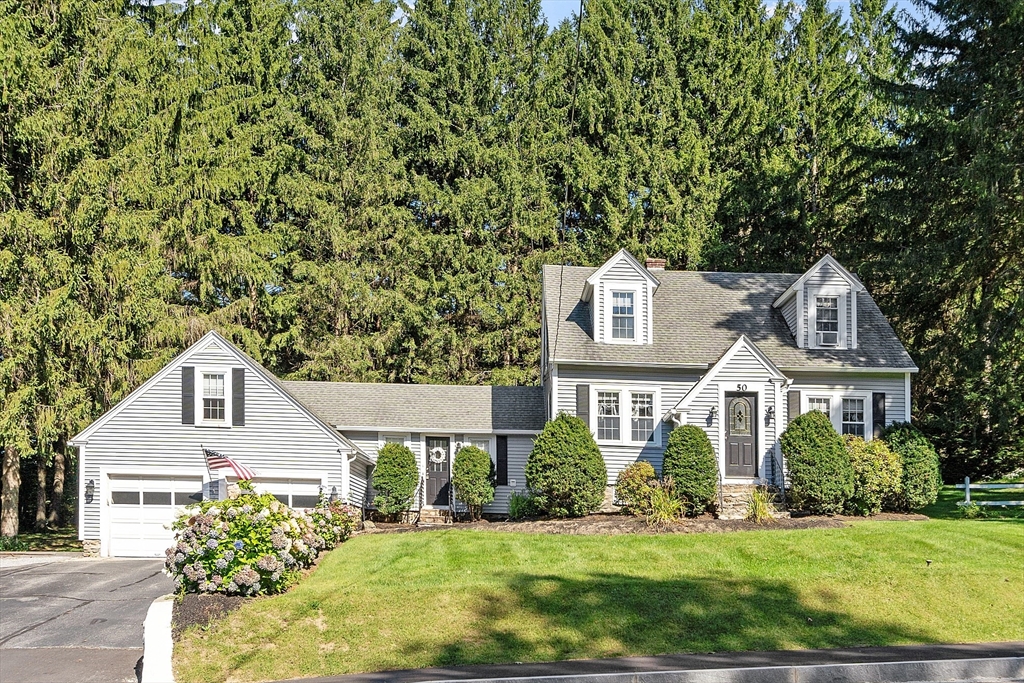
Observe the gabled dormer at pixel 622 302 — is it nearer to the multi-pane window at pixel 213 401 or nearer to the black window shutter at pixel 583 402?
the black window shutter at pixel 583 402

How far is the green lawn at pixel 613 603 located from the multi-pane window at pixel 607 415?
6.71m

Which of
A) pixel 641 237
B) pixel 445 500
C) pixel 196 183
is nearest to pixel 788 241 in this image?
pixel 641 237

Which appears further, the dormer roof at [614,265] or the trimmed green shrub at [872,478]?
the dormer roof at [614,265]

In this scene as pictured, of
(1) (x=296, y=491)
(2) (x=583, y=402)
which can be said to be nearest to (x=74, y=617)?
(1) (x=296, y=491)

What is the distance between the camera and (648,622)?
1342 cm

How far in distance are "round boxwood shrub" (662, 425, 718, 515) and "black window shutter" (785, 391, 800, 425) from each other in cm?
A: 371

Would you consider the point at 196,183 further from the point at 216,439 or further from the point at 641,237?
the point at 641,237

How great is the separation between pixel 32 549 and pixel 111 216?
961 cm

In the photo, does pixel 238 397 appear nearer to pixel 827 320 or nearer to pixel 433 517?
pixel 433 517

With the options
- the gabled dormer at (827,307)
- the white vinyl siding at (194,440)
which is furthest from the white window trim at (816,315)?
the white vinyl siding at (194,440)

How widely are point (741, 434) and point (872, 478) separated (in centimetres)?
317

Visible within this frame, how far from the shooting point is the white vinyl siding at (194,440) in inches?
952

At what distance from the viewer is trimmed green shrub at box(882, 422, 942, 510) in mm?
22047

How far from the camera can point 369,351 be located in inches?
1436
